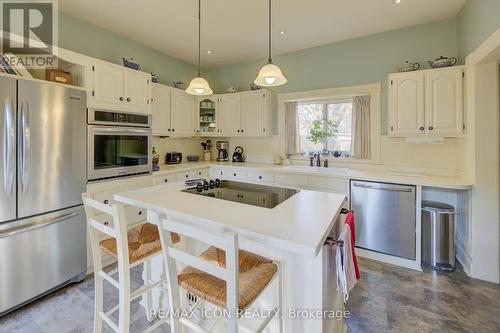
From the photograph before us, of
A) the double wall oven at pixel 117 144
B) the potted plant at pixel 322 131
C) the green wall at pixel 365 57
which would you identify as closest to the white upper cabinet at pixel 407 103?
the green wall at pixel 365 57

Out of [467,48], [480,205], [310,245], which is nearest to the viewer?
[310,245]

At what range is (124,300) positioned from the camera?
142 centimetres

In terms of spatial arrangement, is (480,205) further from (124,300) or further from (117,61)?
(117,61)

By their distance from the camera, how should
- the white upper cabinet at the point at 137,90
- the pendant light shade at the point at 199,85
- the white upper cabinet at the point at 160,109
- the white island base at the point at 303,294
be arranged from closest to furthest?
the white island base at the point at 303,294
the pendant light shade at the point at 199,85
the white upper cabinet at the point at 137,90
the white upper cabinet at the point at 160,109

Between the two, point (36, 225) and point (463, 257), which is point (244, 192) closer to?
point (36, 225)

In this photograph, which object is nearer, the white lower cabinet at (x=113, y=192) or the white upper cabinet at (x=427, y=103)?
the white lower cabinet at (x=113, y=192)

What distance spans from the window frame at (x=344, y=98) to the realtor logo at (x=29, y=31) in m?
3.01

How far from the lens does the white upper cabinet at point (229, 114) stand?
414 centimetres

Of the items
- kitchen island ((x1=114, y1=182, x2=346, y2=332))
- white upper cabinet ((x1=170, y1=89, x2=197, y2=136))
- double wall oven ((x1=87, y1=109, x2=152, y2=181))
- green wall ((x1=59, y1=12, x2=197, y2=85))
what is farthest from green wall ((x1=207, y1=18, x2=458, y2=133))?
kitchen island ((x1=114, y1=182, x2=346, y2=332))

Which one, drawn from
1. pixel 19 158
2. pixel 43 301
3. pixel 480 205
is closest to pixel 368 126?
pixel 480 205

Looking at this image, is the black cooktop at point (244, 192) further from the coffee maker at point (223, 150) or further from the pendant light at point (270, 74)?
the coffee maker at point (223, 150)

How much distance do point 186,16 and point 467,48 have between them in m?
3.14

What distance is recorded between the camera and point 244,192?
2004 mm

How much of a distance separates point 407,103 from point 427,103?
19cm
